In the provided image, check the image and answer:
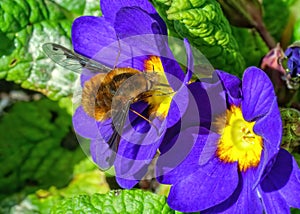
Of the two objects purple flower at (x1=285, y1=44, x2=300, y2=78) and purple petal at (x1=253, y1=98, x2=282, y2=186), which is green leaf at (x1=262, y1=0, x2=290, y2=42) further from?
purple petal at (x1=253, y1=98, x2=282, y2=186)

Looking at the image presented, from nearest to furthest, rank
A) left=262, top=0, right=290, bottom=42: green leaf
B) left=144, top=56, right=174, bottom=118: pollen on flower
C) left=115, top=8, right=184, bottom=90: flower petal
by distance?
left=115, top=8, right=184, bottom=90: flower petal
left=144, top=56, right=174, bottom=118: pollen on flower
left=262, top=0, right=290, bottom=42: green leaf

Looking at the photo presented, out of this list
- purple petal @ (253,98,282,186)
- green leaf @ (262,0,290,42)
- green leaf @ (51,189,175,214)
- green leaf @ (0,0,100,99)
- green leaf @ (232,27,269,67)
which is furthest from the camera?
green leaf @ (262,0,290,42)

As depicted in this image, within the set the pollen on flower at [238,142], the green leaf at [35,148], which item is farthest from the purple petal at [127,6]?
the green leaf at [35,148]

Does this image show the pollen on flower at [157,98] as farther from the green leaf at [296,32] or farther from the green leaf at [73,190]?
the green leaf at [296,32]

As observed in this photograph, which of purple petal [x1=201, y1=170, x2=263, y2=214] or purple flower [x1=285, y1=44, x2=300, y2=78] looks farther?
purple flower [x1=285, y1=44, x2=300, y2=78]

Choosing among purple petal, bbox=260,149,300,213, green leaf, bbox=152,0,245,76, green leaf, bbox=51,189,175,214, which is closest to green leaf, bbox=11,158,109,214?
green leaf, bbox=51,189,175,214

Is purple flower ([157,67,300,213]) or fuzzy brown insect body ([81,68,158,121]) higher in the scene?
fuzzy brown insect body ([81,68,158,121])
